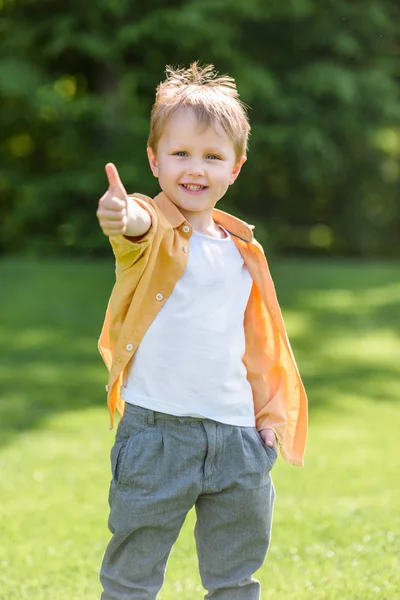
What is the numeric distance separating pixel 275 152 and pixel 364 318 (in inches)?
260

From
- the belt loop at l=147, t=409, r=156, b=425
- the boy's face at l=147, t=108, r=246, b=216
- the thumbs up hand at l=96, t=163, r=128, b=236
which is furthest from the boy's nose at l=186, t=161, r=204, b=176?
the belt loop at l=147, t=409, r=156, b=425

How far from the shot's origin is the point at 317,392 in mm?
6520

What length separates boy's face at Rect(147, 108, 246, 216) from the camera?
226 cm

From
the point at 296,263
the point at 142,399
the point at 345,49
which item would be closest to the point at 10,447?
the point at 142,399

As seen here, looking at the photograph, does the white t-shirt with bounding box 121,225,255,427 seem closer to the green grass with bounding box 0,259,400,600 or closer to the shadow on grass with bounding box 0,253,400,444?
the green grass with bounding box 0,259,400,600

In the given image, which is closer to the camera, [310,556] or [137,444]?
[137,444]

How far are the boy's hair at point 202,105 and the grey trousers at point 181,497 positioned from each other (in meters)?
0.67

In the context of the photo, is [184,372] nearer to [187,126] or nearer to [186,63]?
[187,126]

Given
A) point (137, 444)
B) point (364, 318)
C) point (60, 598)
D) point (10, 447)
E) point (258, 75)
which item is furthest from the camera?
point (258, 75)

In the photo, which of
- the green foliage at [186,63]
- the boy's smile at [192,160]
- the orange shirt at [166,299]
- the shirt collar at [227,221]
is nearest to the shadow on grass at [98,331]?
the green foliage at [186,63]

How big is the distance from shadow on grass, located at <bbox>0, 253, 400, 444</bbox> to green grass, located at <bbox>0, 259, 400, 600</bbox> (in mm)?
20

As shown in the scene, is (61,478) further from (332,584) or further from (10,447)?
(332,584)

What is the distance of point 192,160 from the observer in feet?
7.44

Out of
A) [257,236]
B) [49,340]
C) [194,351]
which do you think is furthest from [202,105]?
[257,236]
